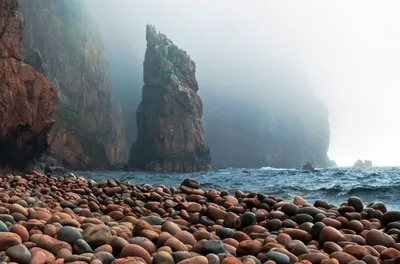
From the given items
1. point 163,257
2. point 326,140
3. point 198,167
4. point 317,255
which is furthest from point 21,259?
point 326,140

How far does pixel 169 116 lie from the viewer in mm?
75688

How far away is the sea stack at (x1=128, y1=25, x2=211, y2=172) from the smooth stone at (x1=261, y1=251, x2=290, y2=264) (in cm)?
6698

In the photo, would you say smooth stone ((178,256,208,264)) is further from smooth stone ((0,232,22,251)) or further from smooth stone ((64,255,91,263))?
smooth stone ((0,232,22,251))

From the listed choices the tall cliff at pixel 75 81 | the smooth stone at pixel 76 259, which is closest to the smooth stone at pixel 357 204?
the smooth stone at pixel 76 259

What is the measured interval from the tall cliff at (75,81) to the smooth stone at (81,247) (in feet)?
220

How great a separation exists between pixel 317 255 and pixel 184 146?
70.3 m

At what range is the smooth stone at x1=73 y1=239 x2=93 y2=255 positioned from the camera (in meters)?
3.32

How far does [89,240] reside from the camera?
11.7ft

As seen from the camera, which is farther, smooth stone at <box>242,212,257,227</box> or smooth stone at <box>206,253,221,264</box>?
smooth stone at <box>242,212,257,227</box>

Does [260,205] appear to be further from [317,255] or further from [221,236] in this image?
[317,255]

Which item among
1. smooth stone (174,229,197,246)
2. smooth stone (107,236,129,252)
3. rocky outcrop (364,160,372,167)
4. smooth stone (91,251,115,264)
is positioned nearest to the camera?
smooth stone (91,251,115,264)

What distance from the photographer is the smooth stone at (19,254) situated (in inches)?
117

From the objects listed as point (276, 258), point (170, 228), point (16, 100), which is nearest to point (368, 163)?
point (16, 100)

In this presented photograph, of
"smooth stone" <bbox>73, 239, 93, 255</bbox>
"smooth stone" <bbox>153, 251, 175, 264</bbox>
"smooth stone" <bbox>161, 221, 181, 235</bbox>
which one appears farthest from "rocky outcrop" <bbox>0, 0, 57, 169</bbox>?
"smooth stone" <bbox>153, 251, 175, 264</bbox>
